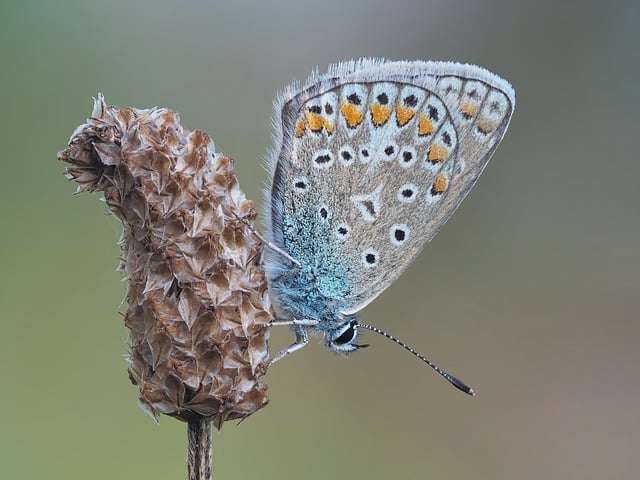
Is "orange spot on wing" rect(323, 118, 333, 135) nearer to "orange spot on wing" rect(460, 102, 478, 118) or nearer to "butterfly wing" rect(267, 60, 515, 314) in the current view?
"butterfly wing" rect(267, 60, 515, 314)

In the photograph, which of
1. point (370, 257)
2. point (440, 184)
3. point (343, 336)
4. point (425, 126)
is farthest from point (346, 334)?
point (425, 126)

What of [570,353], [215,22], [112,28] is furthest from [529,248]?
[112,28]

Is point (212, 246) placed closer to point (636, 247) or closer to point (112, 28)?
point (112, 28)

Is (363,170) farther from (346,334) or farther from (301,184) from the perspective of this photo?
(346,334)

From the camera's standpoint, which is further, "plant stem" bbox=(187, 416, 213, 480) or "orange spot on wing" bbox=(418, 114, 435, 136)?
"orange spot on wing" bbox=(418, 114, 435, 136)

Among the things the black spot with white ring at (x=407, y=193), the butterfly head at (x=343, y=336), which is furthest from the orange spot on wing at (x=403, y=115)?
the butterfly head at (x=343, y=336)

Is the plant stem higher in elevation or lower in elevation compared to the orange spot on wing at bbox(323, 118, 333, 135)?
lower

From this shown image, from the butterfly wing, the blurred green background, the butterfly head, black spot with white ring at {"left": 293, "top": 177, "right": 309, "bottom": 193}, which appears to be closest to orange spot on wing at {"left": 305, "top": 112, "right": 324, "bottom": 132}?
the butterfly wing
